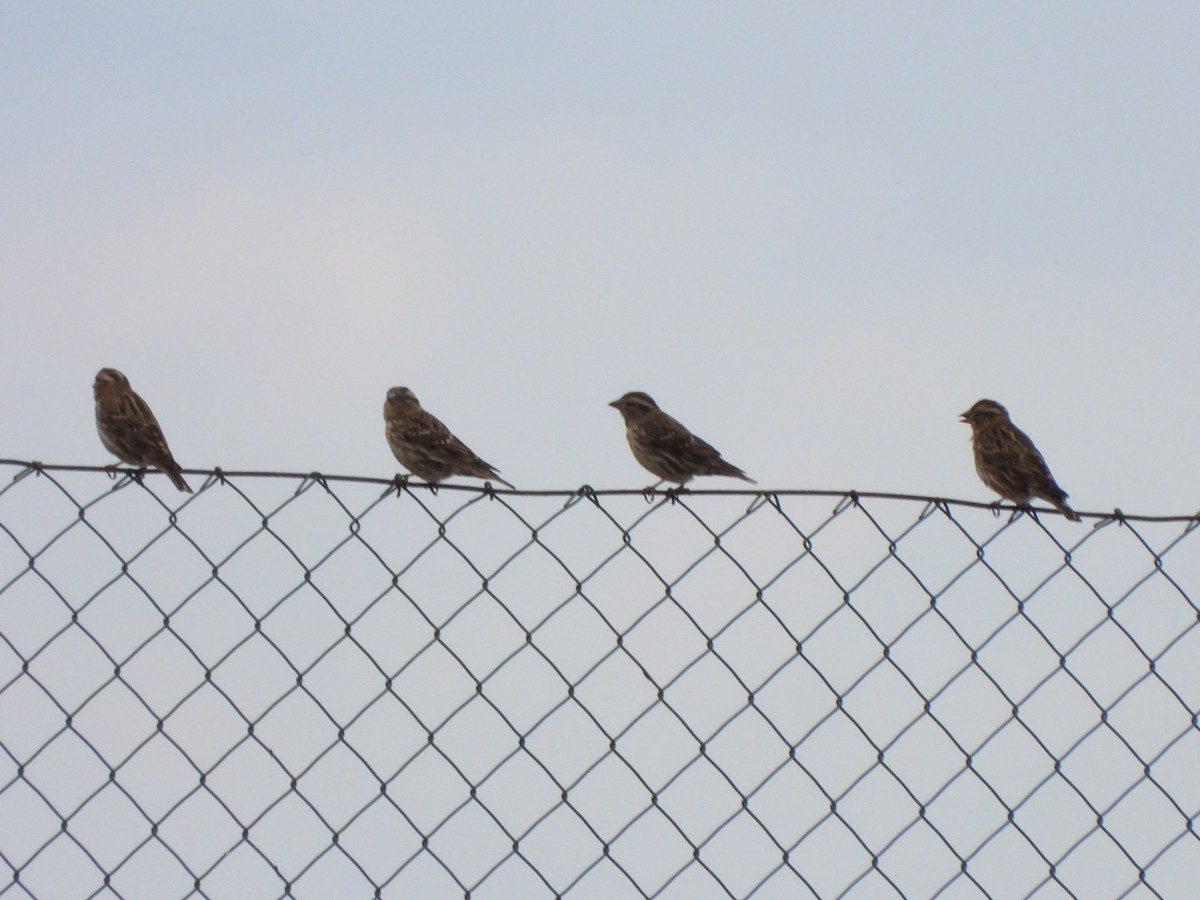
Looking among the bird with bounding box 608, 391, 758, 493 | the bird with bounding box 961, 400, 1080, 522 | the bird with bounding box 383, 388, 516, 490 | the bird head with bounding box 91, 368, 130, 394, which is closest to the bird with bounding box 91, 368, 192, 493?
the bird head with bounding box 91, 368, 130, 394

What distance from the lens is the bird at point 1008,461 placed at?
8.87m

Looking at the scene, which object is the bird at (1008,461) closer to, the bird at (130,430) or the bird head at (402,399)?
the bird head at (402,399)

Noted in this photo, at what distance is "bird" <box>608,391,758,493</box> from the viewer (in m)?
9.36

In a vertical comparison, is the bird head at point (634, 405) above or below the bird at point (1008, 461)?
above


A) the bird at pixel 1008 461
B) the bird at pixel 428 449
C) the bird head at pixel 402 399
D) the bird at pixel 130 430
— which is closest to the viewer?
the bird at pixel 130 430

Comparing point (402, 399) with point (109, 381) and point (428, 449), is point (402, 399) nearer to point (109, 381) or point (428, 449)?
point (428, 449)

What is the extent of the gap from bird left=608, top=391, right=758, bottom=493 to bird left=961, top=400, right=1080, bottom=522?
123 cm

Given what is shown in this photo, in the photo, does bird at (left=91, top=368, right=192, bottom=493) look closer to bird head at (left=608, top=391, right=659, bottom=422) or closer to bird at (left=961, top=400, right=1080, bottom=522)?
bird head at (left=608, top=391, right=659, bottom=422)

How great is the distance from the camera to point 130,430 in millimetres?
8742

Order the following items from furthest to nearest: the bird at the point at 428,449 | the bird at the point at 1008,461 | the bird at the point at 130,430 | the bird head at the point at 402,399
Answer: the bird head at the point at 402,399 → the bird at the point at 428,449 → the bird at the point at 1008,461 → the bird at the point at 130,430

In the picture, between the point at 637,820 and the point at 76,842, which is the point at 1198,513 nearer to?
the point at 637,820

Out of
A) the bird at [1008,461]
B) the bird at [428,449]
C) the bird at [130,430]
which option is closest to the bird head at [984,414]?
the bird at [1008,461]

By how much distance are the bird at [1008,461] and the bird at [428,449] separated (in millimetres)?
2502

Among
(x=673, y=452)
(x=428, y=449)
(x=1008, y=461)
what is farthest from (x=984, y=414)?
(x=428, y=449)
